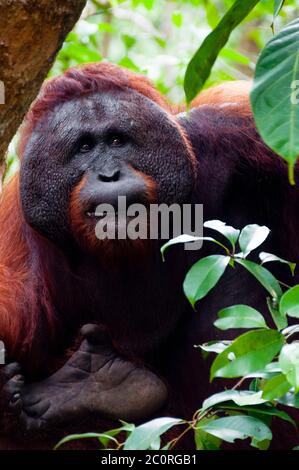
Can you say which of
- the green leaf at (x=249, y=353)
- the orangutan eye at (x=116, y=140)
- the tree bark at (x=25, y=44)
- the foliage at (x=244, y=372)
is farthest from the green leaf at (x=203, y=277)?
the orangutan eye at (x=116, y=140)

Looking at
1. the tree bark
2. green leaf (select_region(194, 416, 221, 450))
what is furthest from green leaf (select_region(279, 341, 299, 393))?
the tree bark

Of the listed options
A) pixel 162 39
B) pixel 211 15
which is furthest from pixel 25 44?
pixel 211 15

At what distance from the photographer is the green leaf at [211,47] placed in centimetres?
276

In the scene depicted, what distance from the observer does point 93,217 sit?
143 inches

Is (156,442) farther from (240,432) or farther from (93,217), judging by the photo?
(93,217)

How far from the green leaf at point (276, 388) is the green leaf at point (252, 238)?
43cm

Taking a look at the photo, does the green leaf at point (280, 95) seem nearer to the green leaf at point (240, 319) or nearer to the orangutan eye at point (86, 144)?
the green leaf at point (240, 319)

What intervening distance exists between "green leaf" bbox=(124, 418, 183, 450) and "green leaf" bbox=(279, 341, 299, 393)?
0.35 meters

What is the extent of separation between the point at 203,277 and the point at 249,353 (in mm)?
276

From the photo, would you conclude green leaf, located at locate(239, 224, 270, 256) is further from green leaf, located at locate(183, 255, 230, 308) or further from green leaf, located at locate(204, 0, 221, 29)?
green leaf, located at locate(204, 0, 221, 29)

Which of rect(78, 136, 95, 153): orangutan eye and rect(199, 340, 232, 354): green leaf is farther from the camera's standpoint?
rect(78, 136, 95, 153): orangutan eye

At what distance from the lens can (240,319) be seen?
2666mm

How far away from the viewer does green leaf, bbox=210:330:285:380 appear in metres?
2.55

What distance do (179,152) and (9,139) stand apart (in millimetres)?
893
